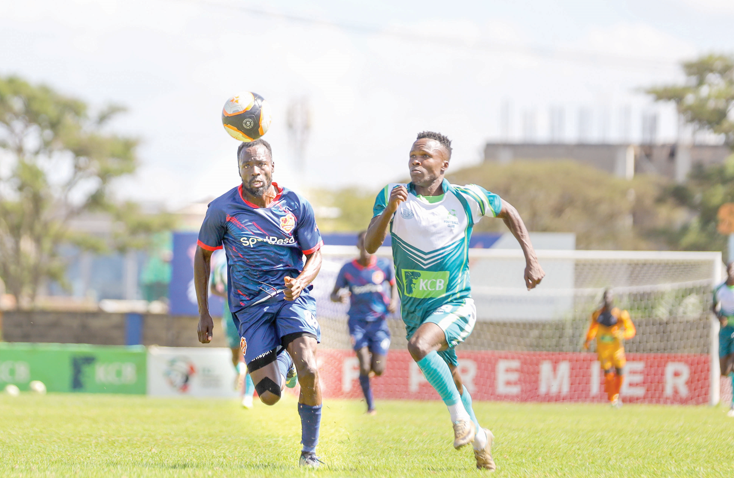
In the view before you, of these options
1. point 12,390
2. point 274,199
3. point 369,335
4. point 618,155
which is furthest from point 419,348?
point 618,155

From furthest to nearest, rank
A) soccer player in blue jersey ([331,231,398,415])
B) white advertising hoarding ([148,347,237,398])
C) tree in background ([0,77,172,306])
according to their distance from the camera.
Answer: tree in background ([0,77,172,306]) < white advertising hoarding ([148,347,237,398]) < soccer player in blue jersey ([331,231,398,415])

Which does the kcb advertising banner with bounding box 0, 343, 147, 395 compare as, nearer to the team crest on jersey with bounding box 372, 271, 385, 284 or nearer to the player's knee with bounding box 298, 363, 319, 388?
the team crest on jersey with bounding box 372, 271, 385, 284

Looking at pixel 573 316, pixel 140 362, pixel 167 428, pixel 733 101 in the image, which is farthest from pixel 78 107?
pixel 167 428

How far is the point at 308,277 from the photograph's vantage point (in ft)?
21.4

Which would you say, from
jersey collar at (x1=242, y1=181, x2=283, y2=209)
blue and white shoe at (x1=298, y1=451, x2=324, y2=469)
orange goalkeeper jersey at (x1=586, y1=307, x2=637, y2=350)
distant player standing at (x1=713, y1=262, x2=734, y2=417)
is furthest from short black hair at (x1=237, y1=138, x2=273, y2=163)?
orange goalkeeper jersey at (x1=586, y1=307, x2=637, y2=350)

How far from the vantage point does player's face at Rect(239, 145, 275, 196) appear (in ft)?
21.7

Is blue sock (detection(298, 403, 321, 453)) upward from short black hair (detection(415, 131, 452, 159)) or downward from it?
downward

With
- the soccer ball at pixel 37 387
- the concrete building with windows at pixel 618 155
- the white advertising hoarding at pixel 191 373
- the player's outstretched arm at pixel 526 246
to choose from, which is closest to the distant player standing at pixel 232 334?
the white advertising hoarding at pixel 191 373

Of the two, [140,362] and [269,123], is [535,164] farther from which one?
[269,123]

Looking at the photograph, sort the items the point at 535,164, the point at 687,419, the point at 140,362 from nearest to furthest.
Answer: the point at 687,419 < the point at 140,362 < the point at 535,164

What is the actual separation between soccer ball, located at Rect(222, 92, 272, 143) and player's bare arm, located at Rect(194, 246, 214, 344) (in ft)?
3.32

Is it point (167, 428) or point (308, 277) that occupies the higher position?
point (308, 277)

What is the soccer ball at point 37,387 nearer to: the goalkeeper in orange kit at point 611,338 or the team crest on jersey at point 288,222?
the goalkeeper in orange kit at point 611,338

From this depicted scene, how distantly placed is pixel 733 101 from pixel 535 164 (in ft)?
46.7
